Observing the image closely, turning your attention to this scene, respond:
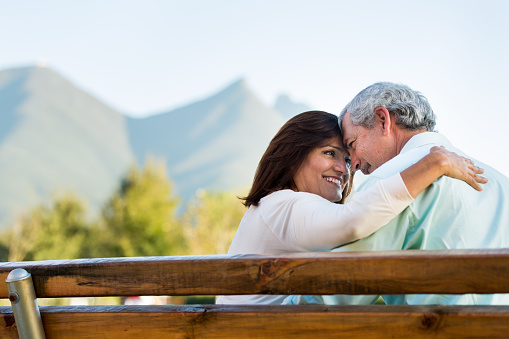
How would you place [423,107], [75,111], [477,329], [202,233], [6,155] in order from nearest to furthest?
[477,329] → [423,107] → [202,233] → [6,155] → [75,111]

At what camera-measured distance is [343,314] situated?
124 cm

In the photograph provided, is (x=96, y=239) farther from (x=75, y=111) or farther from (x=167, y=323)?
(x=75, y=111)

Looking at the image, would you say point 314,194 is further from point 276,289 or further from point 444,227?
point 276,289

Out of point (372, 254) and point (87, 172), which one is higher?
point (372, 254)

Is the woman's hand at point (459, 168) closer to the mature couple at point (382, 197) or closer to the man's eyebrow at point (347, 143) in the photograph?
the mature couple at point (382, 197)

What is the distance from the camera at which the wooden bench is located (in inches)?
45.7

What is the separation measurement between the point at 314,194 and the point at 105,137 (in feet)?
436

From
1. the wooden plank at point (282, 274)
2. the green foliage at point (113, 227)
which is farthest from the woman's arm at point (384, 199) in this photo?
the green foliage at point (113, 227)

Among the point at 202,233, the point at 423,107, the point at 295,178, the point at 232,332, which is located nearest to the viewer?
the point at 232,332

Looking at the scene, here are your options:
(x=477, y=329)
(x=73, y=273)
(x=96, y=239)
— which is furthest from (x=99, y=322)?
(x=96, y=239)

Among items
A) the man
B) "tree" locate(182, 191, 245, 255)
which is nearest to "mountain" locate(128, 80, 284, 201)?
"tree" locate(182, 191, 245, 255)

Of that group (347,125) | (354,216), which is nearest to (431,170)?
(354,216)

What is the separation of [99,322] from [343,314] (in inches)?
23.5

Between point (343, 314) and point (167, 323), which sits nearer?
point (343, 314)
